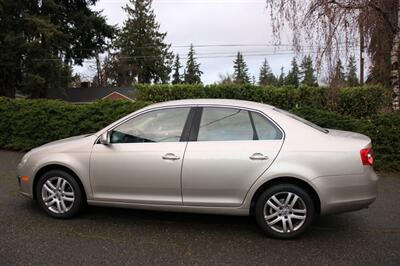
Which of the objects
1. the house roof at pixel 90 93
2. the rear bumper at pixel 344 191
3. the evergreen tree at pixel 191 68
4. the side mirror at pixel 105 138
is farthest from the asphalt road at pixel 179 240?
the evergreen tree at pixel 191 68

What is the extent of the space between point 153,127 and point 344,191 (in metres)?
2.32

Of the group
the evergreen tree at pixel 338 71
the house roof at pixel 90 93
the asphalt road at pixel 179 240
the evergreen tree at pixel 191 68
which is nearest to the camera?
the asphalt road at pixel 179 240

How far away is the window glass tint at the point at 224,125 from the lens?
426 cm

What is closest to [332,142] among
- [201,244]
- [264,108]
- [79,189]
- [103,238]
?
[264,108]

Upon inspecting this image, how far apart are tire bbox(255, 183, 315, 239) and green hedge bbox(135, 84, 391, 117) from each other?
7.19 m

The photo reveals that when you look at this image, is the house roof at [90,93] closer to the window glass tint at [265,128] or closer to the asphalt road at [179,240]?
the asphalt road at [179,240]

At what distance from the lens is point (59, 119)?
9.49 meters

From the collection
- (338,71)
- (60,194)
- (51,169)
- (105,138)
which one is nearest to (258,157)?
(105,138)

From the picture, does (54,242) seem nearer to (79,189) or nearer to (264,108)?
(79,189)

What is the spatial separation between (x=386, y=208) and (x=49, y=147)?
4822mm

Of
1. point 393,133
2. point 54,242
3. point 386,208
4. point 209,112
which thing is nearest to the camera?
point 54,242

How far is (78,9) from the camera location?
30.3 m

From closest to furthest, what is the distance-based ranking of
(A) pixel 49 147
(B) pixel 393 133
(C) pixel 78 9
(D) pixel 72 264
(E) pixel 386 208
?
(D) pixel 72 264, (A) pixel 49 147, (E) pixel 386 208, (B) pixel 393 133, (C) pixel 78 9

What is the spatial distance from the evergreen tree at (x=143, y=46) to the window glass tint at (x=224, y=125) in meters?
49.1
